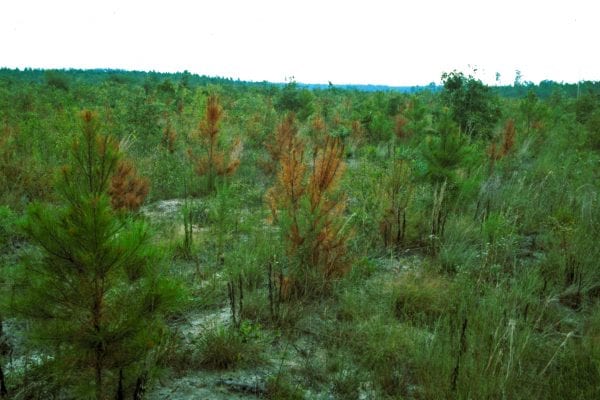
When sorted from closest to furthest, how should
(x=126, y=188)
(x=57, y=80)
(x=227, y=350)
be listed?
(x=227, y=350) < (x=126, y=188) < (x=57, y=80)

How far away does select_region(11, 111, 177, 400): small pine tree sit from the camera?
78.7 inches

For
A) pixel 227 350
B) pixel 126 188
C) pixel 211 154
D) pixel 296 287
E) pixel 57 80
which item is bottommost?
pixel 227 350

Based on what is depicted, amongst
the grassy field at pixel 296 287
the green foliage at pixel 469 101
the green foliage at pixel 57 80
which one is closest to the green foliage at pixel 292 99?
the green foliage at pixel 469 101

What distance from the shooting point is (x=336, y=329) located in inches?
127

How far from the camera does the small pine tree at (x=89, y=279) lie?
200 cm

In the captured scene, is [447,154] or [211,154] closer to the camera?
[447,154]

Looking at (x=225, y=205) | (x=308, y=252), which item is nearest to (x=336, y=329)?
(x=308, y=252)

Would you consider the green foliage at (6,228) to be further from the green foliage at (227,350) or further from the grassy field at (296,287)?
the green foliage at (227,350)

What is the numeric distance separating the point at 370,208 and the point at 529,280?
251 centimetres

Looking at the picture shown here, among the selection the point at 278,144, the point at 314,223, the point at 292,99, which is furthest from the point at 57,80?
the point at 314,223

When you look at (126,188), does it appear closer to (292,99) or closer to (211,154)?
(211,154)

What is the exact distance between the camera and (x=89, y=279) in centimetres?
213

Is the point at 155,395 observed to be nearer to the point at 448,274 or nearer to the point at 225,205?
the point at 225,205

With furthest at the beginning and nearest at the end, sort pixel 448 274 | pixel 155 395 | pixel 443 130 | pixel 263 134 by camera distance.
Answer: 1. pixel 263 134
2. pixel 443 130
3. pixel 448 274
4. pixel 155 395
